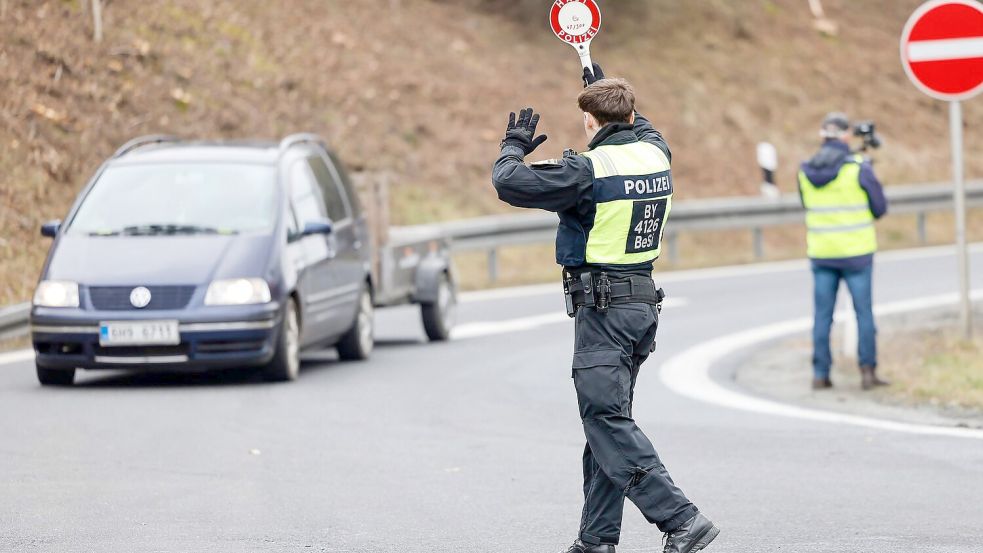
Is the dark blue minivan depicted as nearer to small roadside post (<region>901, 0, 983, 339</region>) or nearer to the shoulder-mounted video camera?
the shoulder-mounted video camera

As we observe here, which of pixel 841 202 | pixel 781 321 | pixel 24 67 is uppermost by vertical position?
pixel 24 67

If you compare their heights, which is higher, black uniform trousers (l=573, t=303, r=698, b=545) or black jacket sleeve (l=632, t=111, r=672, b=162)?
black jacket sleeve (l=632, t=111, r=672, b=162)

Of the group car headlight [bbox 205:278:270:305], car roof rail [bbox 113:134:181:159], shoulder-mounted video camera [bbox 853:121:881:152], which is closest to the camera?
car headlight [bbox 205:278:270:305]

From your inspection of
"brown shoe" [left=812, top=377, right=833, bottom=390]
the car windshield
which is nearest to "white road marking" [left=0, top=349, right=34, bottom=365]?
the car windshield

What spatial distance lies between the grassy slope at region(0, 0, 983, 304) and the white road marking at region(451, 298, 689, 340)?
4335 mm

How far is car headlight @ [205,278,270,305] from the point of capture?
11.6m

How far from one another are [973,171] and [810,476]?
2517 cm

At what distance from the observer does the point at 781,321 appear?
54.2 ft

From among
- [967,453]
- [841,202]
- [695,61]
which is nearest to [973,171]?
[695,61]

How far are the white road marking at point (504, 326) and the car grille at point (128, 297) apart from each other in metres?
4.37

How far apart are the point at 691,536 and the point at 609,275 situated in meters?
0.96

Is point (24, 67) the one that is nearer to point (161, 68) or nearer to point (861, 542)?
point (161, 68)

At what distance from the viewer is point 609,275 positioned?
618 centimetres

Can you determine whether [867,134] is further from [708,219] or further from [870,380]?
[708,219]
